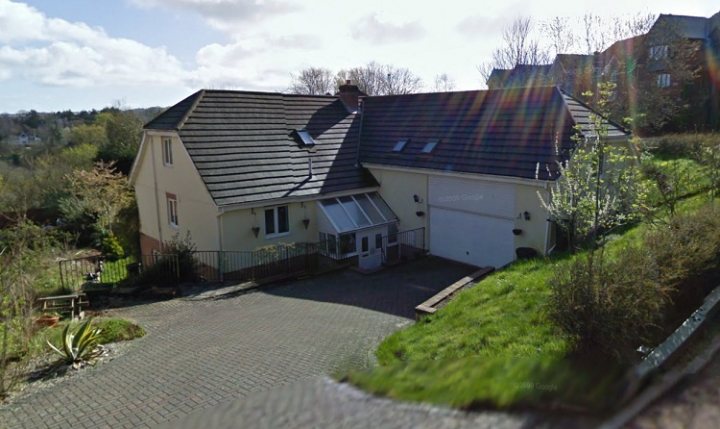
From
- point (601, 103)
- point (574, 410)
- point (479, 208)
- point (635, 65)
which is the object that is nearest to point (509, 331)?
point (574, 410)

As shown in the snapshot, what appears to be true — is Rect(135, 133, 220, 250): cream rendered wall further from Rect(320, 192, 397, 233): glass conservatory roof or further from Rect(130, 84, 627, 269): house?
Rect(320, 192, 397, 233): glass conservatory roof

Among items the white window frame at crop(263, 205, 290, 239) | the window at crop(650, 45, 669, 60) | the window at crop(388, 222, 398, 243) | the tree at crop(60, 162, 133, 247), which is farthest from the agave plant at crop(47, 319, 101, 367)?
the window at crop(650, 45, 669, 60)

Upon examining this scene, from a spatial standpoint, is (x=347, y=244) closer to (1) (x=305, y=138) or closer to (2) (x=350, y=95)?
(1) (x=305, y=138)

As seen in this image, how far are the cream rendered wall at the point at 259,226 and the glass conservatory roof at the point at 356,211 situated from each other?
2.67ft

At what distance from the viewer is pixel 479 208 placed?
1881cm

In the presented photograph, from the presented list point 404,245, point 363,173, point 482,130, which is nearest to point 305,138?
point 363,173

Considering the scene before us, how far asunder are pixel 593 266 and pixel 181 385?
21.6 ft

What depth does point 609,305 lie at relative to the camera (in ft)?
18.6

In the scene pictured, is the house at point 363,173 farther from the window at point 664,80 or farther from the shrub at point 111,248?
the window at point 664,80

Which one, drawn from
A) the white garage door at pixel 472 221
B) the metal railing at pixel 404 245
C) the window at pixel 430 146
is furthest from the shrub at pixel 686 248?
the window at pixel 430 146

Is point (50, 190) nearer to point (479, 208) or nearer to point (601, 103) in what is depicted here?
point (479, 208)

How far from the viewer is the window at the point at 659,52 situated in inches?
1632

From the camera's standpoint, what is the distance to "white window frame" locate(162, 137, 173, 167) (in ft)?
70.4

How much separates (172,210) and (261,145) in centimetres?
545
